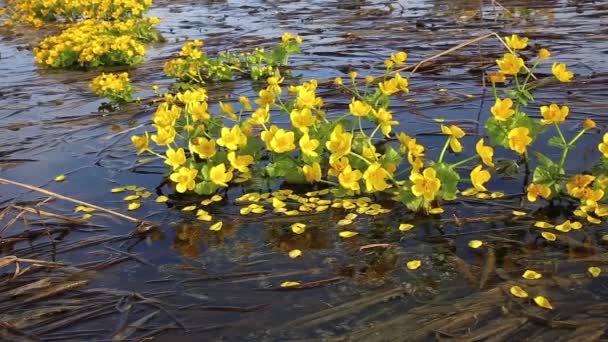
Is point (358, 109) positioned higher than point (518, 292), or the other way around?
point (358, 109)

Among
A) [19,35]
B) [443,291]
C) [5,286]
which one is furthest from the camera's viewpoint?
[19,35]

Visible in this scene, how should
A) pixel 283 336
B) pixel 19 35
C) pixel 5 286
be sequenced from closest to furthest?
pixel 283 336 < pixel 5 286 < pixel 19 35

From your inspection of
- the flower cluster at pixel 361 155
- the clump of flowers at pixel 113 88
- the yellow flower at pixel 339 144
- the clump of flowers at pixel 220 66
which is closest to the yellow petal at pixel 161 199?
the flower cluster at pixel 361 155

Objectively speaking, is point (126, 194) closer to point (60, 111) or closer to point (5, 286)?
point (5, 286)

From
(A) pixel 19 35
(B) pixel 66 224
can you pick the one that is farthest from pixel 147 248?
(A) pixel 19 35

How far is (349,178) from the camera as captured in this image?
2.98 metres

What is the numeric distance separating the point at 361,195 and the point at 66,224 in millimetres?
1498

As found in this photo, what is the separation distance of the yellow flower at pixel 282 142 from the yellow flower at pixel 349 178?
1.16 ft

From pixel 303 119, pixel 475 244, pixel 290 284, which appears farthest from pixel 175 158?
pixel 475 244

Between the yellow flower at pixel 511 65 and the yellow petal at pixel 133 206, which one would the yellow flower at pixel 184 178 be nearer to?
the yellow petal at pixel 133 206

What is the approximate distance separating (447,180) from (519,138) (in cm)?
39

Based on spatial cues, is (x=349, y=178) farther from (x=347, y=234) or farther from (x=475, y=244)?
(x=475, y=244)

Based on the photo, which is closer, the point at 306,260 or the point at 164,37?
the point at 306,260

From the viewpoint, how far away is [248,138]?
348 centimetres
